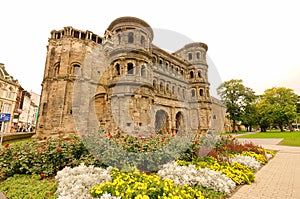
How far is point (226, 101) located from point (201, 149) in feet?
122

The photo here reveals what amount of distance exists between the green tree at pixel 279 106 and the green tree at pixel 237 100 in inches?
210

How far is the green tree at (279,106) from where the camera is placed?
119 ft

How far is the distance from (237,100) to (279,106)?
10219mm

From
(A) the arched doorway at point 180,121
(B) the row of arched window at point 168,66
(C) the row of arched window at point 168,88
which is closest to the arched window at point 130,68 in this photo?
(C) the row of arched window at point 168,88

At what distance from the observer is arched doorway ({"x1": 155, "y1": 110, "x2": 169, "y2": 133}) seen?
21812 mm

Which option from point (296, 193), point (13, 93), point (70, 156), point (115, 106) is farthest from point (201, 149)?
point (13, 93)

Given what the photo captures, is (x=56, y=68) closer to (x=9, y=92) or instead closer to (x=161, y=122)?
(x=161, y=122)

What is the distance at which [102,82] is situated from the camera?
62.2ft

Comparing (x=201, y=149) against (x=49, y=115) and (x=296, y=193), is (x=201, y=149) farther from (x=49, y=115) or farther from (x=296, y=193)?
(x=49, y=115)

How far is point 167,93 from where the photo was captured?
2341 cm

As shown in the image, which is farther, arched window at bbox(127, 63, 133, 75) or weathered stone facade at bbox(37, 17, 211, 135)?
arched window at bbox(127, 63, 133, 75)

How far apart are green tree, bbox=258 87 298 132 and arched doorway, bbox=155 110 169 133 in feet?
105

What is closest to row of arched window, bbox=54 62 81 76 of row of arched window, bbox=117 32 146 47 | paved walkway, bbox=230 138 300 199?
row of arched window, bbox=117 32 146 47

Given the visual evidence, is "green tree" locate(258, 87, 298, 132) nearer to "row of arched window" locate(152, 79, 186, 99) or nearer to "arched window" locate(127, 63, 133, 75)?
"row of arched window" locate(152, 79, 186, 99)
